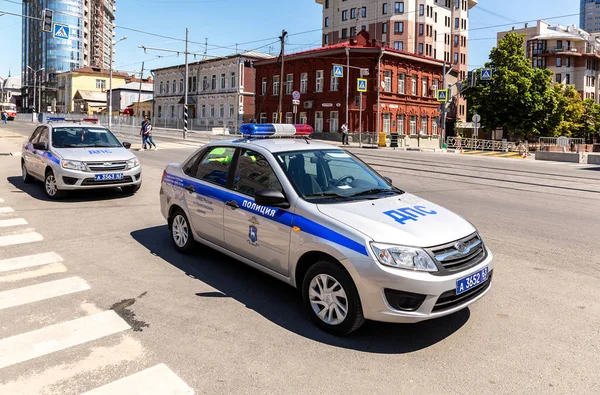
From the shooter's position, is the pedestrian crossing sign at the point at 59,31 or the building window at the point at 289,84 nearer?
the pedestrian crossing sign at the point at 59,31

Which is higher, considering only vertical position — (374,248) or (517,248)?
(374,248)

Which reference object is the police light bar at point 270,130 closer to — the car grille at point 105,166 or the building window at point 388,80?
the car grille at point 105,166

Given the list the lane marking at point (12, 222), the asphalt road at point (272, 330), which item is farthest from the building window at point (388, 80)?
the lane marking at point (12, 222)

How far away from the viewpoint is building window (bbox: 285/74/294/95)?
54.1 meters

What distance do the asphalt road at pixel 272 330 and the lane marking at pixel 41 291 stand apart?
97mm

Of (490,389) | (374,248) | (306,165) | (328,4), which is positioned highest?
(328,4)

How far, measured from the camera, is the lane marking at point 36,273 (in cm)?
561

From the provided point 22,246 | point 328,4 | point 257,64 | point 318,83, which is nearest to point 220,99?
point 257,64

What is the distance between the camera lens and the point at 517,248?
7.12 meters

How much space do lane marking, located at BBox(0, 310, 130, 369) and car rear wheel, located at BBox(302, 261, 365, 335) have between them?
1.65 meters

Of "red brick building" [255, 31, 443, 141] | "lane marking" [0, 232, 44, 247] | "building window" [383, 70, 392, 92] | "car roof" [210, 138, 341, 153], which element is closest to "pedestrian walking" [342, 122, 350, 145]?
"red brick building" [255, 31, 443, 141]

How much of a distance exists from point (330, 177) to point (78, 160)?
6.92 m

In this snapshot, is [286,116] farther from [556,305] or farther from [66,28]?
[556,305]

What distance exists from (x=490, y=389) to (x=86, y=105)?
4162 inches
